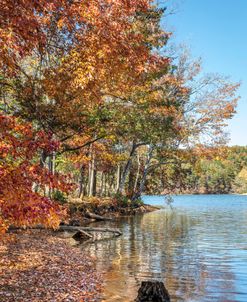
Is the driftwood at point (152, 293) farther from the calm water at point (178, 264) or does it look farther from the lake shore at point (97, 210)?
the lake shore at point (97, 210)

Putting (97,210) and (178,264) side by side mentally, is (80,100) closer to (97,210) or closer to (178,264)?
(178,264)

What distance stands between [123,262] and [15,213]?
8809 mm

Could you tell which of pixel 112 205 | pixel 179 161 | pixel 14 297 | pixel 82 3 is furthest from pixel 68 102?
pixel 179 161

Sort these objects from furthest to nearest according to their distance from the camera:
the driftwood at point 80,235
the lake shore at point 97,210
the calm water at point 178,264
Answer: the lake shore at point 97,210
the driftwood at point 80,235
the calm water at point 178,264

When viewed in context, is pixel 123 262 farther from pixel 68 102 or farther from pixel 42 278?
pixel 68 102

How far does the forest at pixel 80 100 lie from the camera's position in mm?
8781

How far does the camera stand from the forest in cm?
878

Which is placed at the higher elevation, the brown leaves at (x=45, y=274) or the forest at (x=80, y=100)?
the forest at (x=80, y=100)

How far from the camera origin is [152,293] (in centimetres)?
1066

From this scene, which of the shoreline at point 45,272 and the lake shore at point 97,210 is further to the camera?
the lake shore at point 97,210

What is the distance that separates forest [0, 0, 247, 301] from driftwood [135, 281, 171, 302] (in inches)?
121

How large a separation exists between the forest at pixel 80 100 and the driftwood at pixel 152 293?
307 cm

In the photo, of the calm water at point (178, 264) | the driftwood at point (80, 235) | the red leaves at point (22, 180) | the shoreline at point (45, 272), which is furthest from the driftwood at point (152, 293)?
the driftwood at point (80, 235)

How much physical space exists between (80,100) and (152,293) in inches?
560
